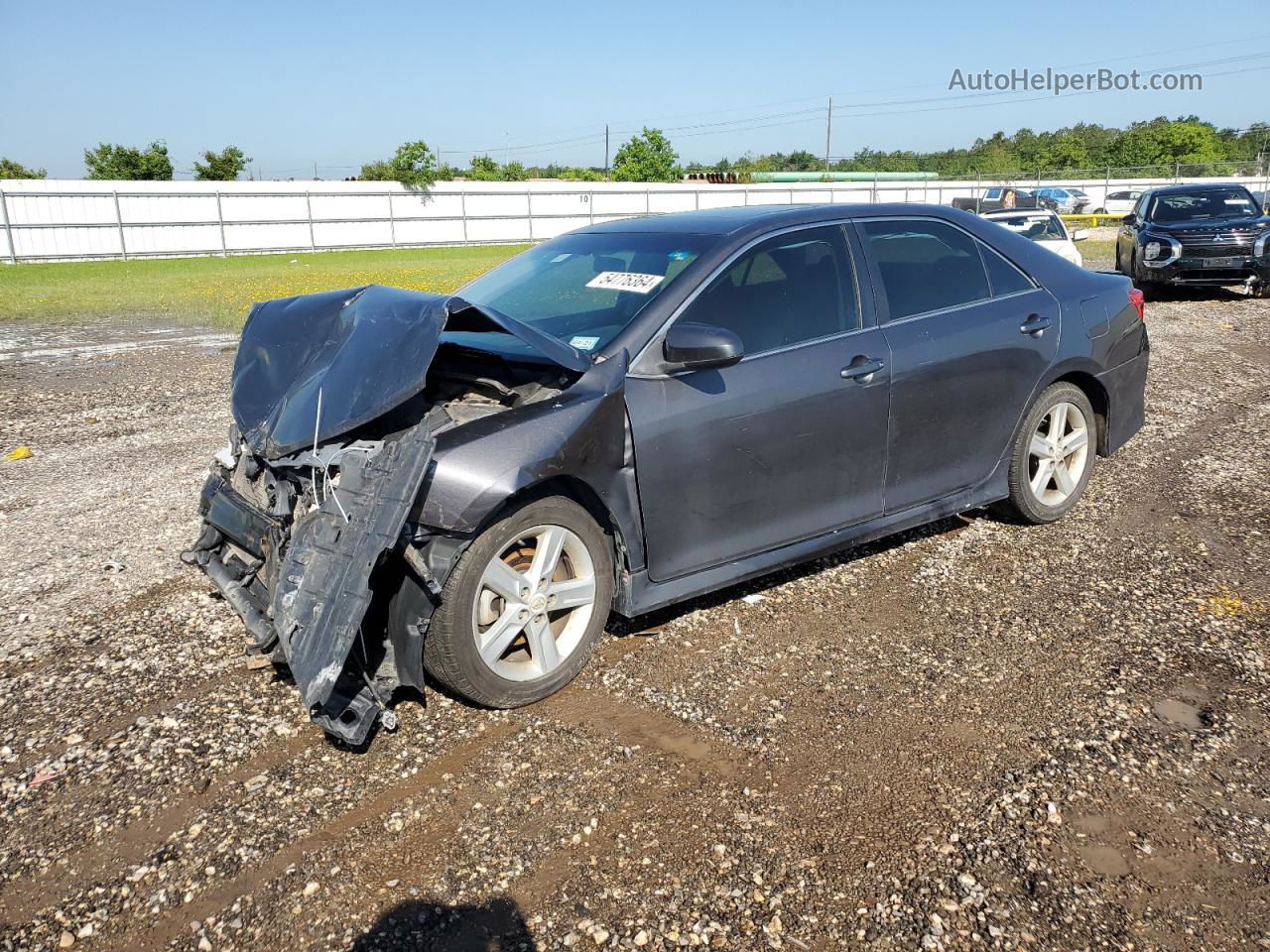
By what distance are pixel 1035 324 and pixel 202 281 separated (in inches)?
920

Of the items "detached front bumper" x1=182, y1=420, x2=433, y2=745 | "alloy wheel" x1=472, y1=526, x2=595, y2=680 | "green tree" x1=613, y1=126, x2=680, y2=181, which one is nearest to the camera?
"detached front bumper" x1=182, y1=420, x2=433, y2=745

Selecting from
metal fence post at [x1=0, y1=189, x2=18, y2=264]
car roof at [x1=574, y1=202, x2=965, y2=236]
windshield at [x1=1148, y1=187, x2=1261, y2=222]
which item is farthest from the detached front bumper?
metal fence post at [x1=0, y1=189, x2=18, y2=264]

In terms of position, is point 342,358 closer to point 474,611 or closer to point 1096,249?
point 474,611

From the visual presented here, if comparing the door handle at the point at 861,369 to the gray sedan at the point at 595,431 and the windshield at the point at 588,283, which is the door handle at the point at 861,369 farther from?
the windshield at the point at 588,283

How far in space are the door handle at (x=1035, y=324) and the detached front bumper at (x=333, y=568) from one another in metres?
3.25

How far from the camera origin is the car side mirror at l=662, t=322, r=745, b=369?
12.2ft

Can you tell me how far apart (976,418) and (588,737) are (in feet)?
8.60

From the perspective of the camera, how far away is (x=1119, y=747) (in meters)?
3.30

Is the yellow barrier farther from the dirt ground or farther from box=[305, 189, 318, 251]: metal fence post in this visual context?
the dirt ground

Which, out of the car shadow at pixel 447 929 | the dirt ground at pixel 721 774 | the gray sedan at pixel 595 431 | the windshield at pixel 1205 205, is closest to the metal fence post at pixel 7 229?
the dirt ground at pixel 721 774

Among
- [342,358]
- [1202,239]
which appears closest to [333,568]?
[342,358]

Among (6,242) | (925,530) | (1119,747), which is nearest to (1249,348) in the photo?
(925,530)

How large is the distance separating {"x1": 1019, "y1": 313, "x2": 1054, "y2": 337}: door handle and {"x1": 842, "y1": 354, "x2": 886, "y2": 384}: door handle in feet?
3.68

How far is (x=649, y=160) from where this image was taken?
195ft
